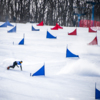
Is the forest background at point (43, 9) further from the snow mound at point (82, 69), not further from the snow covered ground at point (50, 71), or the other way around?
the snow mound at point (82, 69)

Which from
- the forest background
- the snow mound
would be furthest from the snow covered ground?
the forest background

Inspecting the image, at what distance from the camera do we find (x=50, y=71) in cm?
778

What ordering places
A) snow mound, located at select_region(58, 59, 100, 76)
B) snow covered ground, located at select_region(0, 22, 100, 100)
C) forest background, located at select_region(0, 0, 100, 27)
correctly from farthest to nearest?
forest background, located at select_region(0, 0, 100, 27) < snow mound, located at select_region(58, 59, 100, 76) < snow covered ground, located at select_region(0, 22, 100, 100)

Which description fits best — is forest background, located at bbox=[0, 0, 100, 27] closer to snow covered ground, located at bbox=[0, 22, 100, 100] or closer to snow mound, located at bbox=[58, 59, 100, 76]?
snow covered ground, located at bbox=[0, 22, 100, 100]

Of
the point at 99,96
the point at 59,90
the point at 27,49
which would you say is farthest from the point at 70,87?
the point at 27,49

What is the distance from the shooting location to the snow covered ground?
5559 mm

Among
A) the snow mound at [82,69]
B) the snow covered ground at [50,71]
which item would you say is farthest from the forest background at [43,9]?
the snow mound at [82,69]

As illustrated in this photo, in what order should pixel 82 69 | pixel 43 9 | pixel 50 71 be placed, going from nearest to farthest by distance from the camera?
pixel 50 71, pixel 82 69, pixel 43 9

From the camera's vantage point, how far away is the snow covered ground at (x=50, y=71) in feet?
18.2

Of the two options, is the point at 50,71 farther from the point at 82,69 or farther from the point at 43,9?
the point at 43,9

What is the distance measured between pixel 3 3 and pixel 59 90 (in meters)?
29.6

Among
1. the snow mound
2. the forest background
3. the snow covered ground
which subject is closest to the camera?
the snow covered ground

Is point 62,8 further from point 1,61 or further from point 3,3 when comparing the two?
point 1,61

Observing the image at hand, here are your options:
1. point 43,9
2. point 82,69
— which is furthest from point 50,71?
point 43,9
